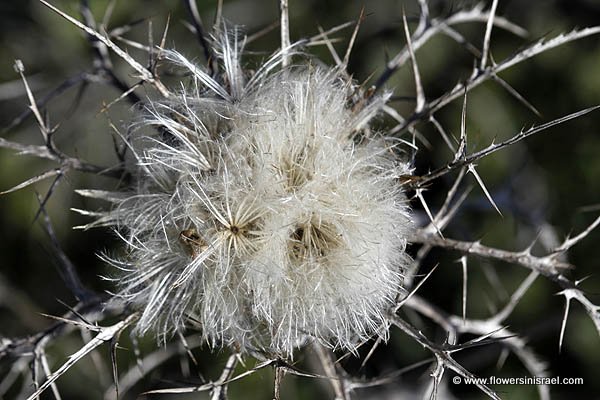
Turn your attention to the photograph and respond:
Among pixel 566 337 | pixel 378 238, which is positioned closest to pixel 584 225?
pixel 566 337

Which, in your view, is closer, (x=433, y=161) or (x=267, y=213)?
(x=267, y=213)

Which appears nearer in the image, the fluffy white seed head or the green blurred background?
the fluffy white seed head

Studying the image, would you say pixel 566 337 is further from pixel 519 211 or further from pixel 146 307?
pixel 146 307

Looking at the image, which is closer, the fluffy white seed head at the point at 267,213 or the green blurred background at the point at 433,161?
the fluffy white seed head at the point at 267,213

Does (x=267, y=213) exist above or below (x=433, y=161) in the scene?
above
